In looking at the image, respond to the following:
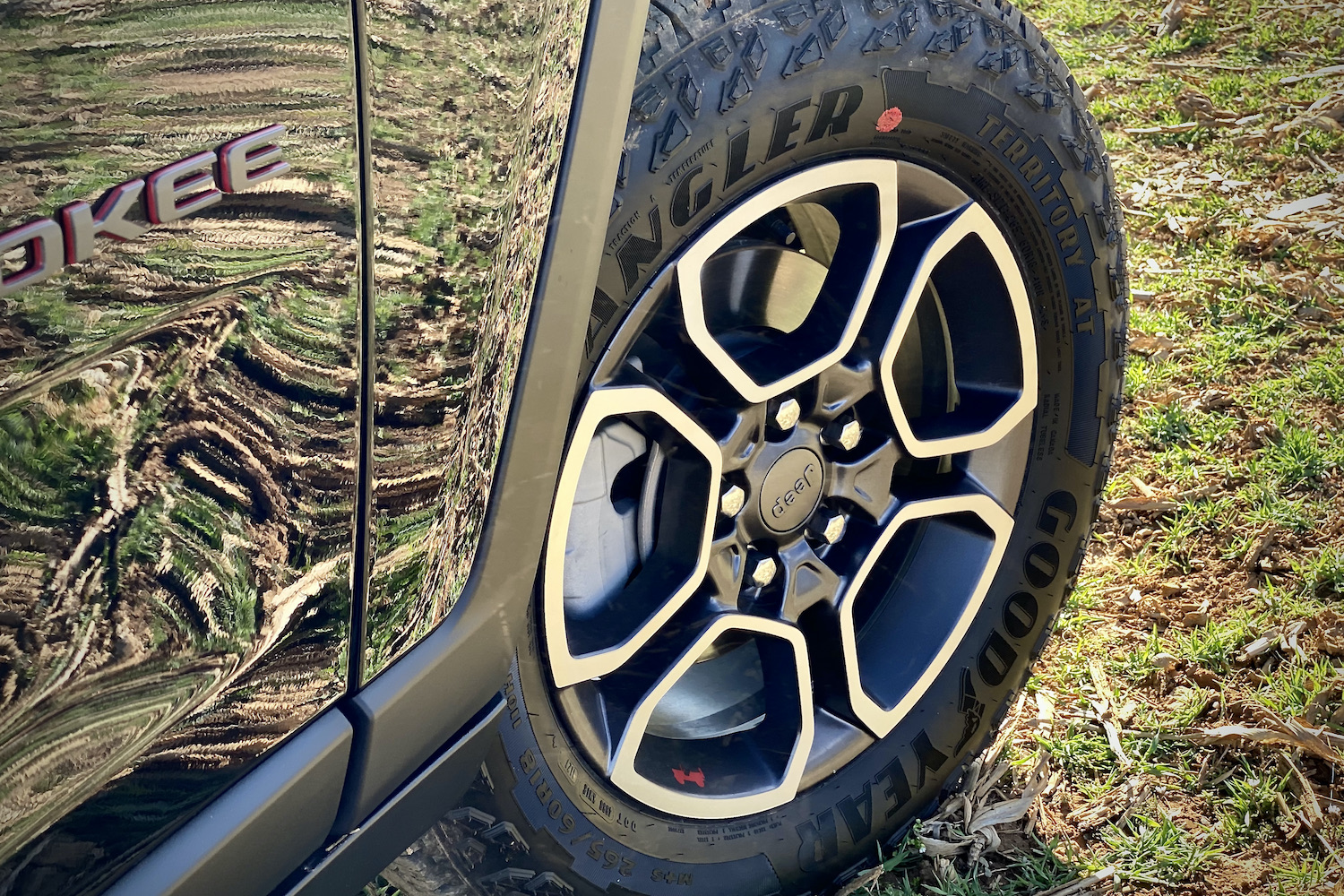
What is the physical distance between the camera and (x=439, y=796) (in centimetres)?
117

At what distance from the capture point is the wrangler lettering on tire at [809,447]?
131 cm

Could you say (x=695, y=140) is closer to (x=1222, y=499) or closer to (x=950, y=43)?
(x=950, y=43)

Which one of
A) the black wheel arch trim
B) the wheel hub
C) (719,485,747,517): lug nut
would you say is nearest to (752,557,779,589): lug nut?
the wheel hub

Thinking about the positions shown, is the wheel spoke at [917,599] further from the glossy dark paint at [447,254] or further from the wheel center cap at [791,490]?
the glossy dark paint at [447,254]

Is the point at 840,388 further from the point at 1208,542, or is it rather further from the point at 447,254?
the point at 1208,542

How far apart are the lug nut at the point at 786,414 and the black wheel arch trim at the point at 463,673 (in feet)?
1.50

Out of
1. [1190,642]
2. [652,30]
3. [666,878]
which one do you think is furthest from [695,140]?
[1190,642]

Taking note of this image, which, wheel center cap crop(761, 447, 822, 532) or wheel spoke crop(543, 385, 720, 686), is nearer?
wheel spoke crop(543, 385, 720, 686)

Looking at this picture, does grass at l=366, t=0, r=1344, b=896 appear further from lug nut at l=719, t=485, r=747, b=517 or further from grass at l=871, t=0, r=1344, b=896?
lug nut at l=719, t=485, r=747, b=517

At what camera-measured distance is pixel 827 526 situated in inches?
65.6

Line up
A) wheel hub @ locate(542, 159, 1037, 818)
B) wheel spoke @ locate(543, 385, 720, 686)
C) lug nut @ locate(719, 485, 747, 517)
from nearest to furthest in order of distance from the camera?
wheel spoke @ locate(543, 385, 720, 686) < wheel hub @ locate(542, 159, 1037, 818) < lug nut @ locate(719, 485, 747, 517)

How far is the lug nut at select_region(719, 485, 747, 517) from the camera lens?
4.97 ft

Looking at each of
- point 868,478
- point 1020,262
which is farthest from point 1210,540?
point 868,478

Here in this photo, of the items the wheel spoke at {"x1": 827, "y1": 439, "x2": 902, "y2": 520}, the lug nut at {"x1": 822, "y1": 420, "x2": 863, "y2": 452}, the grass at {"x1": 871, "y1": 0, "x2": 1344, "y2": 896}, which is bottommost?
the grass at {"x1": 871, "y1": 0, "x2": 1344, "y2": 896}
